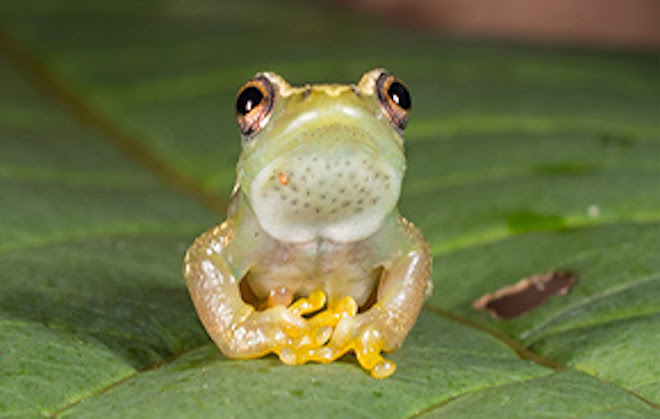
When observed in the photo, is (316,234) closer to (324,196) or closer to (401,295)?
(324,196)

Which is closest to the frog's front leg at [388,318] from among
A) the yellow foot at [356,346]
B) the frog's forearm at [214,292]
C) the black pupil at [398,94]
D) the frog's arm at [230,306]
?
the yellow foot at [356,346]

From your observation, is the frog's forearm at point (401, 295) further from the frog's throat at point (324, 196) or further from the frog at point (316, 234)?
the frog's throat at point (324, 196)

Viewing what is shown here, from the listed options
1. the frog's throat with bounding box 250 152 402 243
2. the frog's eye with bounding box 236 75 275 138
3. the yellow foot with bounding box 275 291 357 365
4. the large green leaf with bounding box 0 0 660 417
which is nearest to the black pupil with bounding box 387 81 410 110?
the frog's throat with bounding box 250 152 402 243

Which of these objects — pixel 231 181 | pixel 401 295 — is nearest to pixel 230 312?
pixel 401 295

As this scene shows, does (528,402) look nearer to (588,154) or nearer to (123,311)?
(123,311)

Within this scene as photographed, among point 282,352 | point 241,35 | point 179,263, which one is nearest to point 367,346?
point 282,352

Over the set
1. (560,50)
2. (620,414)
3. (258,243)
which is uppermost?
(560,50)
